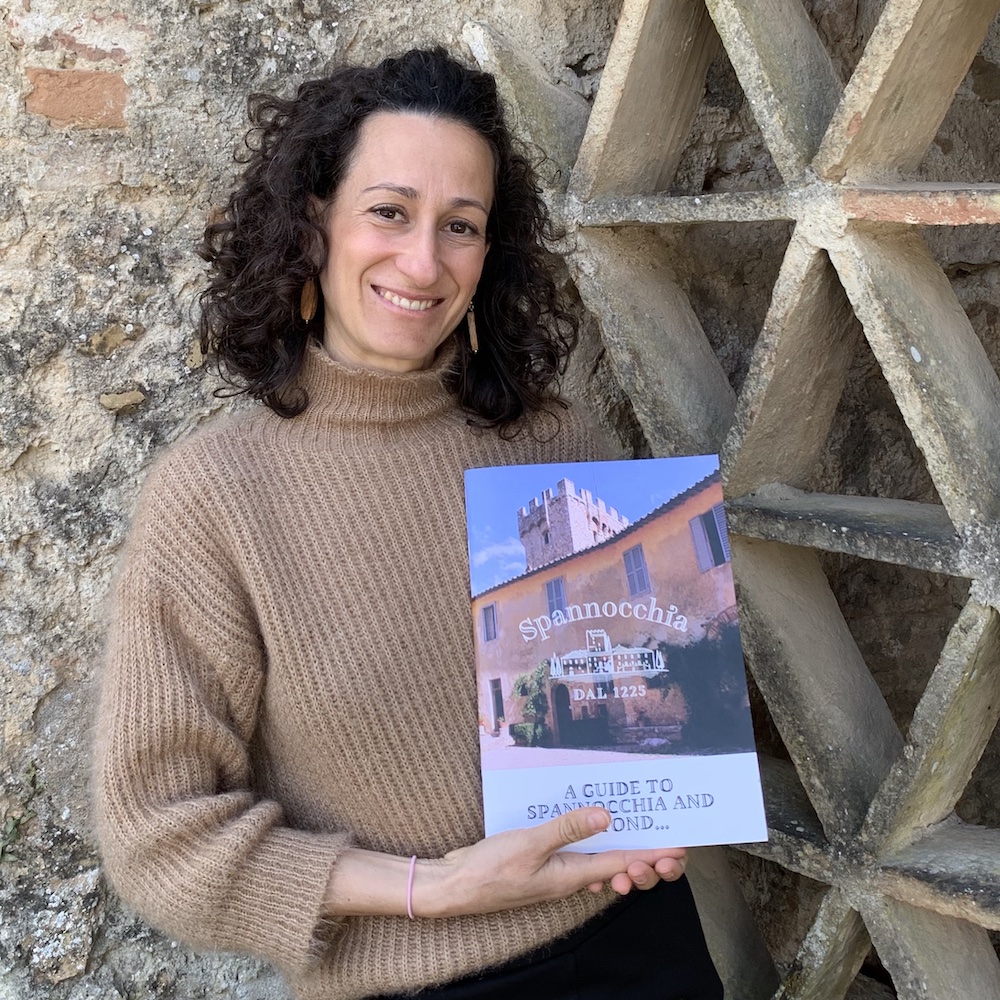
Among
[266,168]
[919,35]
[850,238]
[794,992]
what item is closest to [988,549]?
[850,238]

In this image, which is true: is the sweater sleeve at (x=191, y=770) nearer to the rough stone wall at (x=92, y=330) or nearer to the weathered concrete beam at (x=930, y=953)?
the rough stone wall at (x=92, y=330)

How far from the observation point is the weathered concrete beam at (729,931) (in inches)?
66.6

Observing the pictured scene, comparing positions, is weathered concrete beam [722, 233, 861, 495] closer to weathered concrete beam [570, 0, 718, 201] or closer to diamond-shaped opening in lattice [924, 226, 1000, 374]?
weathered concrete beam [570, 0, 718, 201]

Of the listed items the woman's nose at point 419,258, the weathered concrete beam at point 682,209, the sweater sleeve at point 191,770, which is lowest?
the sweater sleeve at point 191,770

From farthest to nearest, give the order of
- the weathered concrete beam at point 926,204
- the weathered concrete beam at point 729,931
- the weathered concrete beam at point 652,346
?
1. the weathered concrete beam at point 729,931
2. the weathered concrete beam at point 652,346
3. the weathered concrete beam at point 926,204

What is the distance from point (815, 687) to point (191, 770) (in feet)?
2.72

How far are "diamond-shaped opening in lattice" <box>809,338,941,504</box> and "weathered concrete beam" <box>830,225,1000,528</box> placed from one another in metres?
0.58

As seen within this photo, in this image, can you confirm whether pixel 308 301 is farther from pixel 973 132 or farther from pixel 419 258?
pixel 973 132

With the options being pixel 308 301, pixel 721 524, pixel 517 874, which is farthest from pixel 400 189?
pixel 517 874

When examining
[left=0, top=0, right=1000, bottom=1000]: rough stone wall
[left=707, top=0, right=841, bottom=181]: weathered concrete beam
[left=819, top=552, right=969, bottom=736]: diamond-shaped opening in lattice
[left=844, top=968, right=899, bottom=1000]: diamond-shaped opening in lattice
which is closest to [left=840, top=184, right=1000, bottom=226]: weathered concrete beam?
[left=707, top=0, right=841, bottom=181]: weathered concrete beam

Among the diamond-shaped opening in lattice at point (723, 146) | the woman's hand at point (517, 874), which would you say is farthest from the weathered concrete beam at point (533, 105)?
the woman's hand at point (517, 874)

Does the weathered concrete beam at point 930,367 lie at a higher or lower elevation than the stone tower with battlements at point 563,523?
higher

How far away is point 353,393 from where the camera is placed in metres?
1.33

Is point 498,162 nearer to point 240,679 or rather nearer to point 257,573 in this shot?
point 257,573
